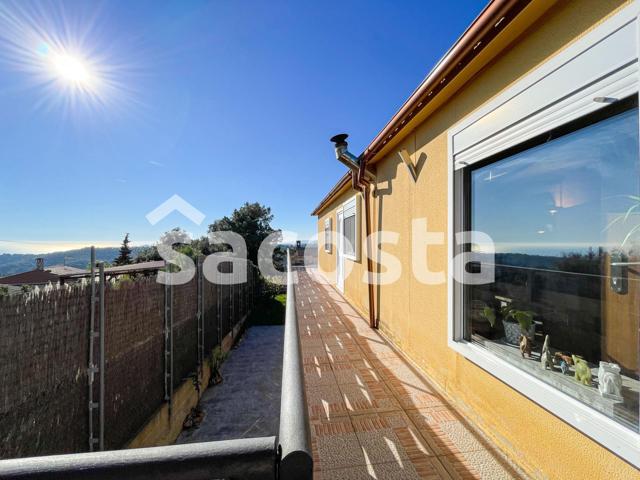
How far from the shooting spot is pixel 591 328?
189 centimetres

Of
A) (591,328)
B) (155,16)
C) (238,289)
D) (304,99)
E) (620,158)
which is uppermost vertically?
(304,99)

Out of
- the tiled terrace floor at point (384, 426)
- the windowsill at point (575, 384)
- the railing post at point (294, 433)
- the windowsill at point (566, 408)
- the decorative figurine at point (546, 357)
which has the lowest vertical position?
the tiled terrace floor at point (384, 426)

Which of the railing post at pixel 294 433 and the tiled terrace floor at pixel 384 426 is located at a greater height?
the railing post at pixel 294 433

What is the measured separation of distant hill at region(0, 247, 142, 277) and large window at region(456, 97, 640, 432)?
4426 millimetres

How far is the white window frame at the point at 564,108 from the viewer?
59.9 inches

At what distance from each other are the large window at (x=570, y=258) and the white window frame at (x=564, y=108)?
0.26 ft

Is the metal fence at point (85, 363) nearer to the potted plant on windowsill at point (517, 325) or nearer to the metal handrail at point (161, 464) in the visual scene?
the metal handrail at point (161, 464)

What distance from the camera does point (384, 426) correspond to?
2719 millimetres

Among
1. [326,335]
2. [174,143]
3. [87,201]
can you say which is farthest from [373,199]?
[87,201]

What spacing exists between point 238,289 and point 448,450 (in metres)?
10.5

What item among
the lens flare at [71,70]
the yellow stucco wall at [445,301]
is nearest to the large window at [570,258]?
the yellow stucco wall at [445,301]

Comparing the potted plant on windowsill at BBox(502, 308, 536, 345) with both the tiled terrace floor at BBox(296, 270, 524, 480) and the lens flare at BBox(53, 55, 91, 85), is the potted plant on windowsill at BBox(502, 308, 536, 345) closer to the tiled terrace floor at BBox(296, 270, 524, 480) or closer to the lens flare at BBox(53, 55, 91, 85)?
the tiled terrace floor at BBox(296, 270, 524, 480)

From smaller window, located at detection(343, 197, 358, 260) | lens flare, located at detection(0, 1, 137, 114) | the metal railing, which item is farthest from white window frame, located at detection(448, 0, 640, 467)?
lens flare, located at detection(0, 1, 137, 114)

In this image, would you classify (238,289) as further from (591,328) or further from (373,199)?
(591,328)
